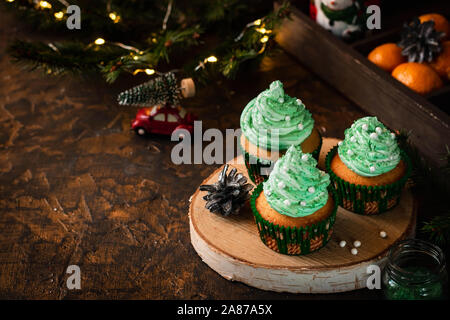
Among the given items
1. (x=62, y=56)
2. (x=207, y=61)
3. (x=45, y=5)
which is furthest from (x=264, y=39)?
(x=45, y=5)

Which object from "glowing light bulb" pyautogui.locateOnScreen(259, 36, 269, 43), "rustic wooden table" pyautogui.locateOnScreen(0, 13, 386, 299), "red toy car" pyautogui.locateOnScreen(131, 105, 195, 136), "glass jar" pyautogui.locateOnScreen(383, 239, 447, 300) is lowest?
"rustic wooden table" pyautogui.locateOnScreen(0, 13, 386, 299)

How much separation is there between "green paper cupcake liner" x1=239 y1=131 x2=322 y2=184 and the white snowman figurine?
75 cm

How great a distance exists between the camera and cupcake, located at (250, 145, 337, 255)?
4.94ft

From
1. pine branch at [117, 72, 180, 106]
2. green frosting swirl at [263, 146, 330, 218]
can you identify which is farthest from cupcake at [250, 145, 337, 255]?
pine branch at [117, 72, 180, 106]

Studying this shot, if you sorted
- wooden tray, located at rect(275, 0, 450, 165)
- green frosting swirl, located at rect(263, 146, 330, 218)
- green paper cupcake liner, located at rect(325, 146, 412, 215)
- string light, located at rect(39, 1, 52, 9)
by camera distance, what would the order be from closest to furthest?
green frosting swirl, located at rect(263, 146, 330, 218) < green paper cupcake liner, located at rect(325, 146, 412, 215) < wooden tray, located at rect(275, 0, 450, 165) < string light, located at rect(39, 1, 52, 9)

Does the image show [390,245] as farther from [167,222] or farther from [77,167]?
[77,167]

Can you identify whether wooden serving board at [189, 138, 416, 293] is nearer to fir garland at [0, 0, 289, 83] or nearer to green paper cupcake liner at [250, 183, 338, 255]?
green paper cupcake liner at [250, 183, 338, 255]

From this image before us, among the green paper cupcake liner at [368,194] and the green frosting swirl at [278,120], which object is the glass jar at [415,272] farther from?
the green frosting swirl at [278,120]

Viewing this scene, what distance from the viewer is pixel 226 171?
1.80m

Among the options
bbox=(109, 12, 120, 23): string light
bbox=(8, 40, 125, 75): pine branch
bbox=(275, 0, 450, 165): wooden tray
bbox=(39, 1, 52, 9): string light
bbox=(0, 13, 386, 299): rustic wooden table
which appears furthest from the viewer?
bbox=(109, 12, 120, 23): string light

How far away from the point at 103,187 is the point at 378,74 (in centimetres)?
107

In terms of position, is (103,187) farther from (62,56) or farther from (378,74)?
(378,74)

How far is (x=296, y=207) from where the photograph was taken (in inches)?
60.6

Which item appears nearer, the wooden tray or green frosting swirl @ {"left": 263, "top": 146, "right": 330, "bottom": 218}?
green frosting swirl @ {"left": 263, "top": 146, "right": 330, "bottom": 218}
